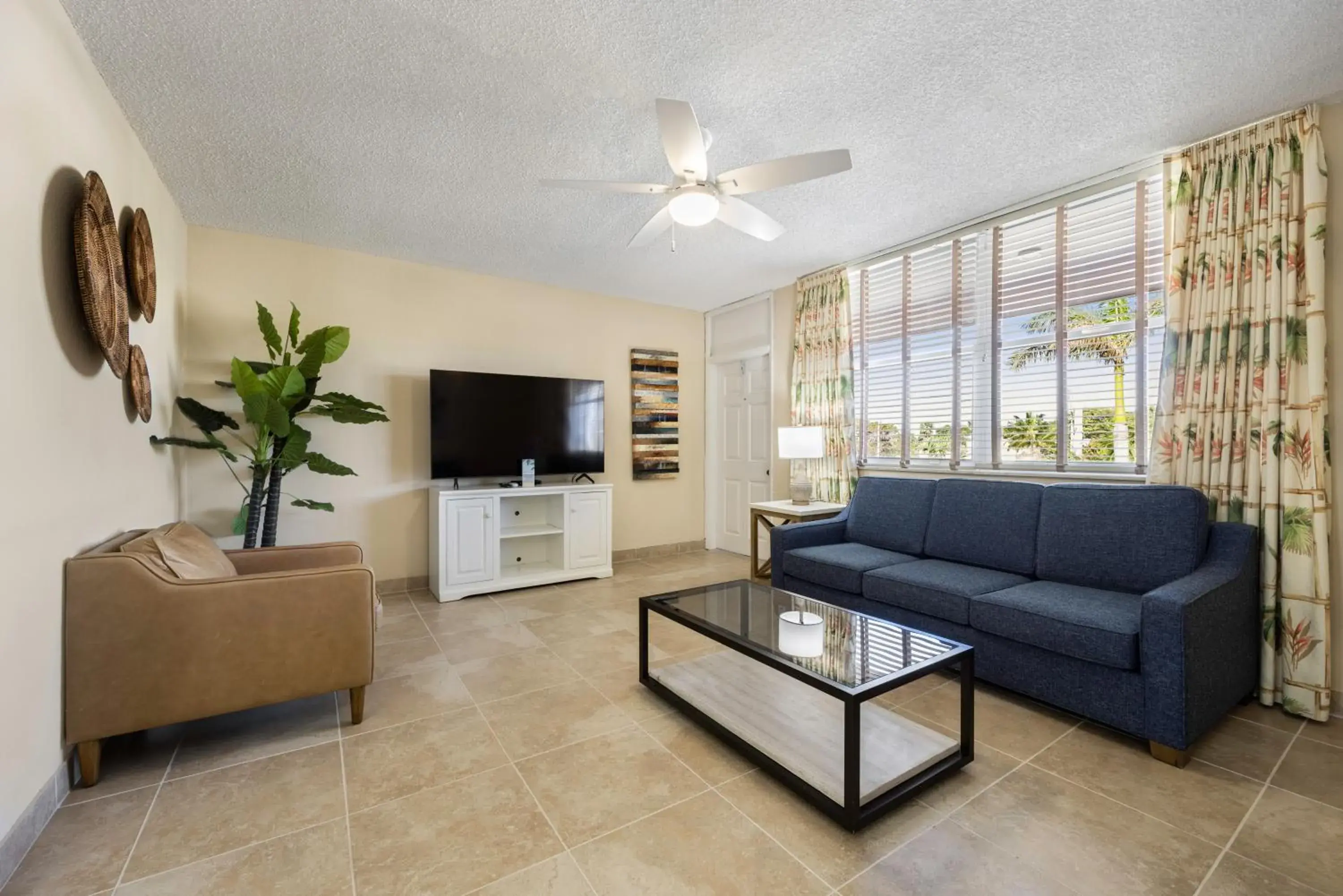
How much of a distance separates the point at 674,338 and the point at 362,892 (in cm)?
492

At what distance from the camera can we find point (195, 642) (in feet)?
6.28

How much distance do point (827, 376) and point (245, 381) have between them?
13.0ft

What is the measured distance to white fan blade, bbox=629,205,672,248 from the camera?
2.61m

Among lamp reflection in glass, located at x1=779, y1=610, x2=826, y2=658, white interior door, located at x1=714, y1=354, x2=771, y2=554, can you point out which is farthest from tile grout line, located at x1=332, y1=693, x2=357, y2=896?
white interior door, located at x1=714, y1=354, x2=771, y2=554

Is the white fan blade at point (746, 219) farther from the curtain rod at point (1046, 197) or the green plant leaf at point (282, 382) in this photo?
the green plant leaf at point (282, 382)

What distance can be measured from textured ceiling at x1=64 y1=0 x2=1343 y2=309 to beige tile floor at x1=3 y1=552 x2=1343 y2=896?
102 inches

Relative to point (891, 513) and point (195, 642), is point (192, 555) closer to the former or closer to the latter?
point (195, 642)

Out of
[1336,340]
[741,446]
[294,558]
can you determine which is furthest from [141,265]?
[1336,340]

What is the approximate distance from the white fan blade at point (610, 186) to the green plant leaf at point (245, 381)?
213cm

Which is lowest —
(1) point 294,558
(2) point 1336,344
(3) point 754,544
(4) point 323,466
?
(3) point 754,544

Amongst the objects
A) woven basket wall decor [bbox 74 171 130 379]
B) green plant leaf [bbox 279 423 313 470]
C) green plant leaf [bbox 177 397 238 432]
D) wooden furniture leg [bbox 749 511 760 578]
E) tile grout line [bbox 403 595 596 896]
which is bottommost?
tile grout line [bbox 403 595 596 896]

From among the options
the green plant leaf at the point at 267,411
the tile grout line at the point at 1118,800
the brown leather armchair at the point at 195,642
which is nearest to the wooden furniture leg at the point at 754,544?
the tile grout line at the point at 1118,800

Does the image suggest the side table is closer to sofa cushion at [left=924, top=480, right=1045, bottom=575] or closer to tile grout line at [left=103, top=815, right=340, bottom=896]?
sofa cushion at [left=924, top=480, right=1045, bottom=575]

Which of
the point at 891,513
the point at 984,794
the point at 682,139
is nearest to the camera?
the point at 984,794
